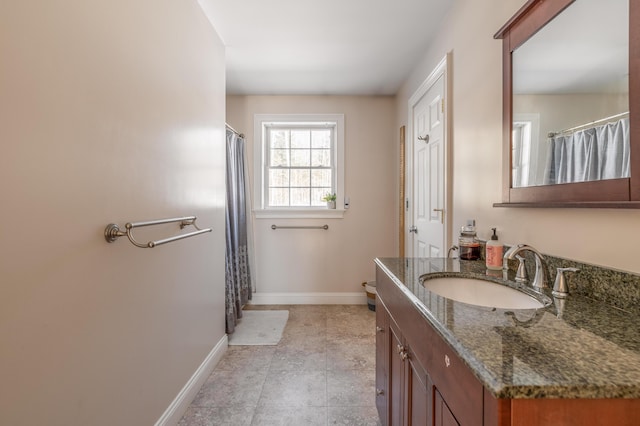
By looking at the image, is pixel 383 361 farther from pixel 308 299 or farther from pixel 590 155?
pixel 308 299

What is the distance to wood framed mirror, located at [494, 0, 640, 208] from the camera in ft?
2.58

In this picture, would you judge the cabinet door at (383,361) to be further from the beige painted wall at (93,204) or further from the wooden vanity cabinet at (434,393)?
the beige painted wall at (93,204)

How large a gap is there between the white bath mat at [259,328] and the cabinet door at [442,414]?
72.4 inches

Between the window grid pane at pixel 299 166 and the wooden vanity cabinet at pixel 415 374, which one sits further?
the window grid pane at pixel 299 166

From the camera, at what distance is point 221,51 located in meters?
2.20

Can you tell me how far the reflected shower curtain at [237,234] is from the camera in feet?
8.39

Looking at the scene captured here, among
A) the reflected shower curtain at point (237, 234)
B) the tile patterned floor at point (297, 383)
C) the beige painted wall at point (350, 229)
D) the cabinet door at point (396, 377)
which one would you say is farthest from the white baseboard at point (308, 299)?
the cabinet door at point (396, 377)

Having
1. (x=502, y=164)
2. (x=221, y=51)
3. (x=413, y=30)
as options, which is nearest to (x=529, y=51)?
(x=502, y=164)

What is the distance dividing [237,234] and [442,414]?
2.33 meters

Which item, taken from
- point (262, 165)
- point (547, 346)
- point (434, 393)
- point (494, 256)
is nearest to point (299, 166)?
point (262, 165)

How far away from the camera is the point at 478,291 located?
1.15 meters

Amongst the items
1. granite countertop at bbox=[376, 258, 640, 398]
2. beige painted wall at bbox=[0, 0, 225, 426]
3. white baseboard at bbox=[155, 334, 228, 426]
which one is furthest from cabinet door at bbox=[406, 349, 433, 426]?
white baseboard at bbox=[155, 334, 228, 426]

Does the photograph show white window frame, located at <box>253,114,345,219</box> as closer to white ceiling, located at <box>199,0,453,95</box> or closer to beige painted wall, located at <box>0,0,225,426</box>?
white ceiling, located at <box>199,0,453,95</box>

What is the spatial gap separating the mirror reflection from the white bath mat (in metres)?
2.12
